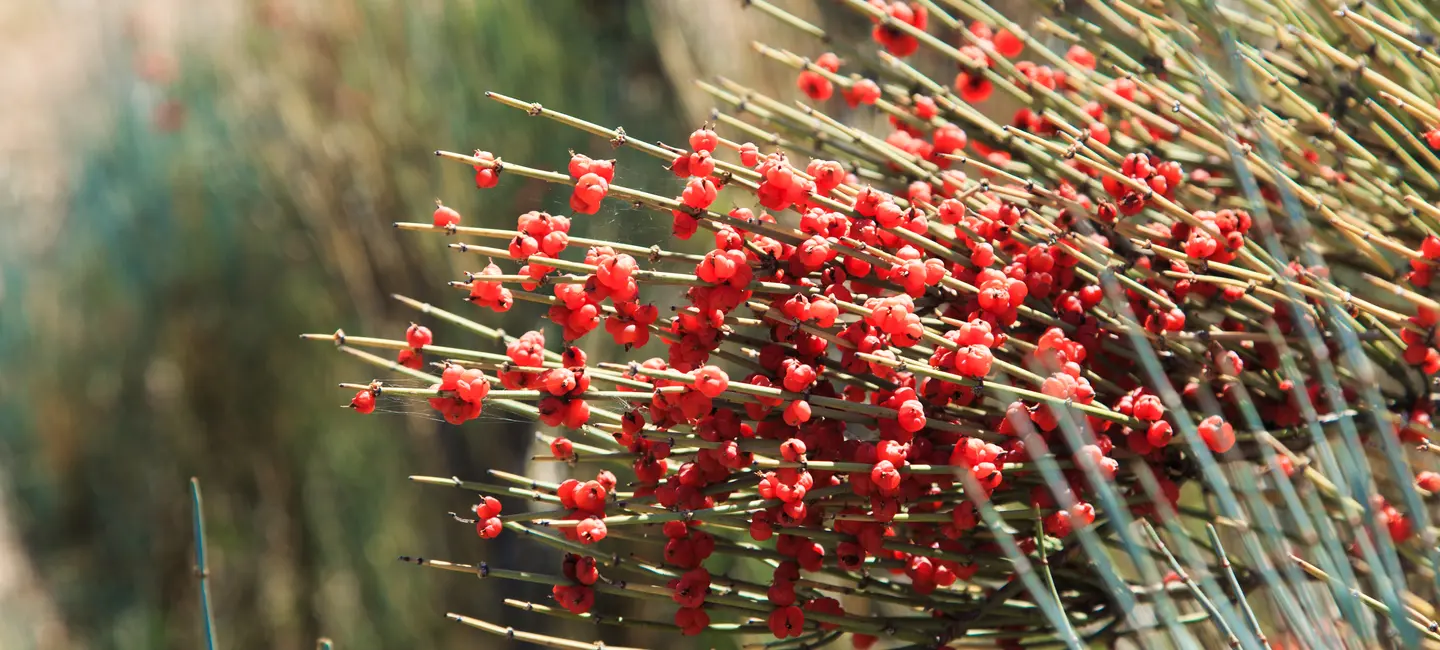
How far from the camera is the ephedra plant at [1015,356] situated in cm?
57

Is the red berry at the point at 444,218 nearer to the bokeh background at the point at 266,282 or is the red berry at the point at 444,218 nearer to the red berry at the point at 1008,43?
the red berry at the point at 1008,43

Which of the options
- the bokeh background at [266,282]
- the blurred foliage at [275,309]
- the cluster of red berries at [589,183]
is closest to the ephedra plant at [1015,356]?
the cluster of red berries at [589,183]

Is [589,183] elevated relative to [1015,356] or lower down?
elevated

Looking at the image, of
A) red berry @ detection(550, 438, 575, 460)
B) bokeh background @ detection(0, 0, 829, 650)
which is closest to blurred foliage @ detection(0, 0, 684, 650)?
bokeh background @ detection(0, 0, 829, 650)

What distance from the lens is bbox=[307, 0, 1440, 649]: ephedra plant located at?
1.88ft

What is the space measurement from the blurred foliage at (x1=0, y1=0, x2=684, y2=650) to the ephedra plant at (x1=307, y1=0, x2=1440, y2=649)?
1280 millimetres

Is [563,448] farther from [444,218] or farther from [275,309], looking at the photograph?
[275,309]

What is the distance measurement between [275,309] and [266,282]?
65mm

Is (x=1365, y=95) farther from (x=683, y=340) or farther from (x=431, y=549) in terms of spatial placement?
(x=431, y=549)

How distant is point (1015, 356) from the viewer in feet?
2.17

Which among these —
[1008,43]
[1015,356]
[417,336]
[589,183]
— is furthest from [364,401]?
[1008,43]

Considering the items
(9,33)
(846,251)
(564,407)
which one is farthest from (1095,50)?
(9,33)

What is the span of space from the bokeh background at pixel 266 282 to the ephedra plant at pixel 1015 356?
111 cm

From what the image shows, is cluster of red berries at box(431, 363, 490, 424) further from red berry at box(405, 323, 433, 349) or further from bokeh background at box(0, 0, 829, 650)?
bokeh background at box(0, 0, 829, 650)
